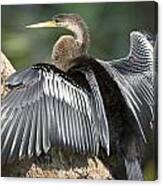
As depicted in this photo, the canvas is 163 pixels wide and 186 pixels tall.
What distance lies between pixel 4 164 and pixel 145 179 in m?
0.52

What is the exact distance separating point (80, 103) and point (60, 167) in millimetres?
240

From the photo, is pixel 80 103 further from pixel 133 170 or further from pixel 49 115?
pixel 133 170

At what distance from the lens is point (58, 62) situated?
79.3 inches

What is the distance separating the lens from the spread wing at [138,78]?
194cm

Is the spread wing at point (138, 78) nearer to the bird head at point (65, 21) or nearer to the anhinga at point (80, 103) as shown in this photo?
the anhinga at point (80, 103)

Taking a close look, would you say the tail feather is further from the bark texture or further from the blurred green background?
the blurred green background

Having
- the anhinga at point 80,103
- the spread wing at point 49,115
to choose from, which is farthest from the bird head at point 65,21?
the spread wing at point 49,115

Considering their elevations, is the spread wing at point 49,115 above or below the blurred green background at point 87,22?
below

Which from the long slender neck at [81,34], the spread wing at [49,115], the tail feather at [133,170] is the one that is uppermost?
the long slender neck at [81,34]

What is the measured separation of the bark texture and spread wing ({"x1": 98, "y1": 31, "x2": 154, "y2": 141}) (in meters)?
0.20

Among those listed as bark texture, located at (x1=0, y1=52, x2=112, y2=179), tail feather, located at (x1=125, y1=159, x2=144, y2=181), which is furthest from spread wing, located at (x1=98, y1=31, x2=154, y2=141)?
bark texture, located at (x1=0, y1=52, x2=112, y2=179)

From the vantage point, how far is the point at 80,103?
199 centimetres

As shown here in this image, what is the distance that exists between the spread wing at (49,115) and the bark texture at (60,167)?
1.0 inches

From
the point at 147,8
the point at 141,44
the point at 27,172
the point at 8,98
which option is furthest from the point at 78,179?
the point at 147,8
